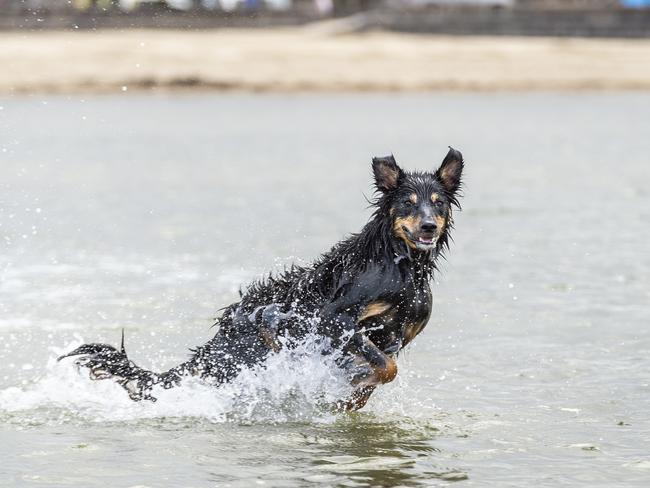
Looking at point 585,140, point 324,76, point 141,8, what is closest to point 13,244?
point 585,140

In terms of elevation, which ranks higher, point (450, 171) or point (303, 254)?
point (450, 171)

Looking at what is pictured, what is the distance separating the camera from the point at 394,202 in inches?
360

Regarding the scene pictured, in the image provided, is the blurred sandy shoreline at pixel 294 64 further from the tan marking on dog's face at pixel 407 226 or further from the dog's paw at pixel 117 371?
the tan marking on dog's face at pixel 407 226

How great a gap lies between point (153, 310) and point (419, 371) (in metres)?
3.54

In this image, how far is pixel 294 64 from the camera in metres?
51.6

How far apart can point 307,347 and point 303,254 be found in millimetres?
7183

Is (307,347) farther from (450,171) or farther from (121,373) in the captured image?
(450,171)

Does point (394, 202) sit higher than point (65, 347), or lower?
higher

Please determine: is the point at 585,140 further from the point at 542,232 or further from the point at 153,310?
the point at 153,310

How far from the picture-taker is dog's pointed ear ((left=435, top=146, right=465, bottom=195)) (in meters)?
9.27

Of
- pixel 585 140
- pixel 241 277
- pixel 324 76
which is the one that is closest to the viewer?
pixel 241 277

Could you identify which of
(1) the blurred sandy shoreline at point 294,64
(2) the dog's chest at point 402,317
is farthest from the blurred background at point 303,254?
(2) the dog's chest at point 402,317

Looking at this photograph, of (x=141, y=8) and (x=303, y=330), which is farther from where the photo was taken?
(x=141, y=8)

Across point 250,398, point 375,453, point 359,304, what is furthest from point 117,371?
point 375,453
